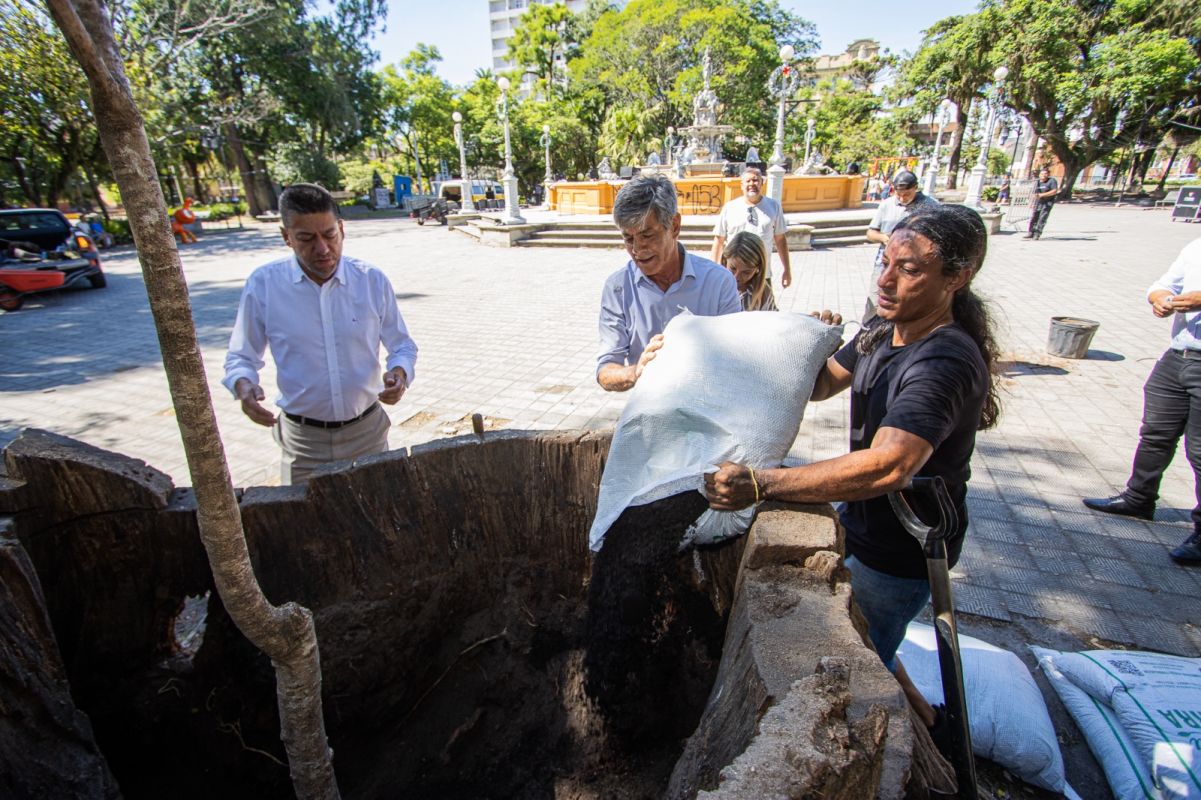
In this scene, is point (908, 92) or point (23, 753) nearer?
point (23, 753)

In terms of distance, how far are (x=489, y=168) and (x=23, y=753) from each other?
148 ft

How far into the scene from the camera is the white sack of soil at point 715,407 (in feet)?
5.23

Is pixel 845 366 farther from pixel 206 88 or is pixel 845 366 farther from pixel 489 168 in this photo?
pixel 489 168

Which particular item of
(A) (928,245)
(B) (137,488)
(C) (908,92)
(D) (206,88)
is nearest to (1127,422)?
(A) (928,245)

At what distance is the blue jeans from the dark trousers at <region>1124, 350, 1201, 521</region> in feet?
6.96

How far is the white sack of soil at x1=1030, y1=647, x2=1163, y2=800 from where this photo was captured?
174 cm

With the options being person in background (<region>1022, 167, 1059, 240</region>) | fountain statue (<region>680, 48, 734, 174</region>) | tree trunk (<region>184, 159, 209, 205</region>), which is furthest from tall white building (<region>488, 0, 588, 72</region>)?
person in background (<region>1022, 167, 1059, 240</region>)

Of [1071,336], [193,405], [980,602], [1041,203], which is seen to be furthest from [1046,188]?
[193,405]

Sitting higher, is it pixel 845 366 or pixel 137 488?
pixel 845 366

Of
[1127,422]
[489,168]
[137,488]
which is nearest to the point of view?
[137,488]

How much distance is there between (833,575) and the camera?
1430mm

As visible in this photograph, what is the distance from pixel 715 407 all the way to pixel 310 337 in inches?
65.5

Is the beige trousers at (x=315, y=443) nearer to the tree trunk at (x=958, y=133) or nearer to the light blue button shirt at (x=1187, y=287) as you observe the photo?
the light blue button shirt at (x=1187, y=287)

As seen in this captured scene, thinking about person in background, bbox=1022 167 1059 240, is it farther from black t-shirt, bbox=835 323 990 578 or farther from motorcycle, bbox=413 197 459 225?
motorcycle, bbox=413 197 459 225
